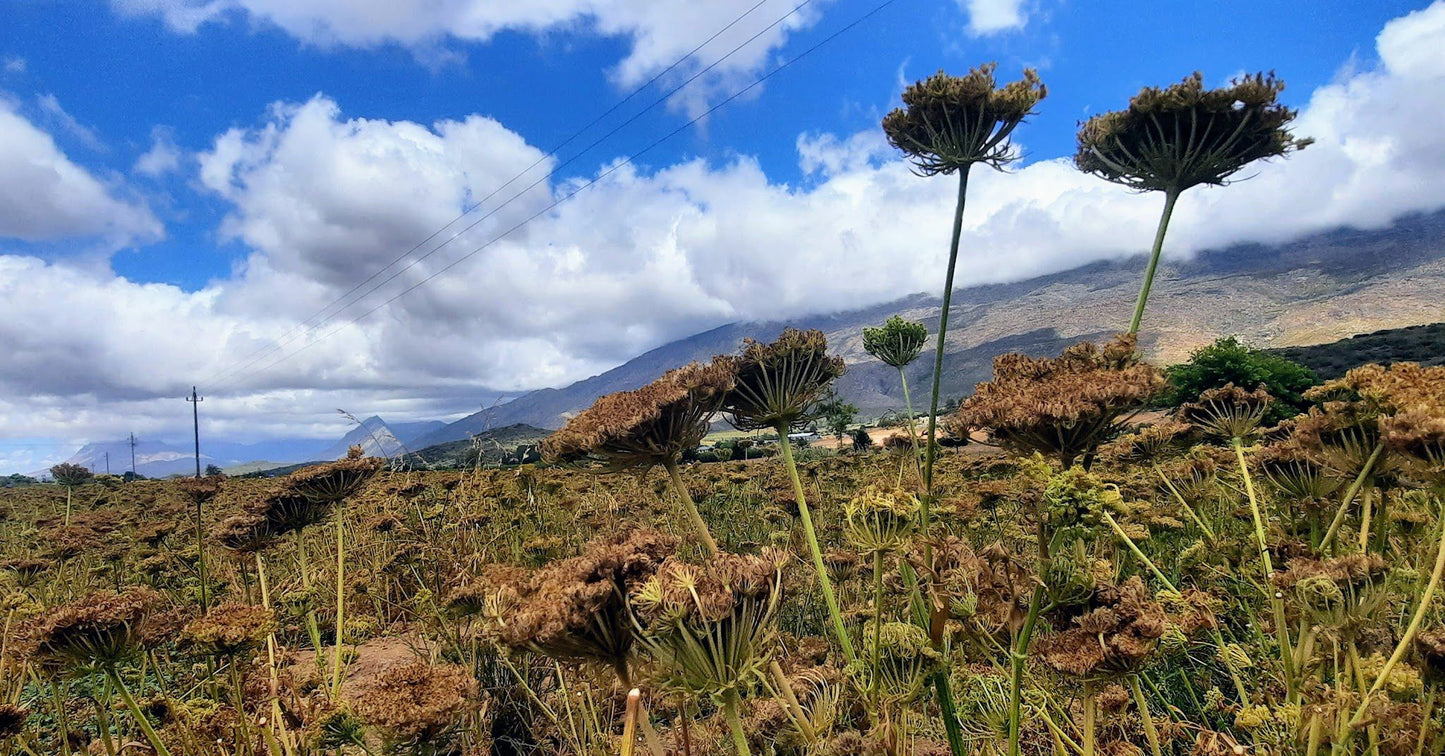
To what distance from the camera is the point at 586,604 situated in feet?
6.01

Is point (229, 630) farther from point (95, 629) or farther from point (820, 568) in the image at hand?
point (820, 568)

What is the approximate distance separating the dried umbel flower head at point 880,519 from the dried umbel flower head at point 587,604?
0.95 m

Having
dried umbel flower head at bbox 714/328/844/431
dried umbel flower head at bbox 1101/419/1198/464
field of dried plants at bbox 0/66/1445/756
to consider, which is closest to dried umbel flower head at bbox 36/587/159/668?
field of dried plants at bbox 0/66/1445/756

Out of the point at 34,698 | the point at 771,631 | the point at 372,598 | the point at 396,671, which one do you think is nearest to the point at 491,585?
the point at 396,671

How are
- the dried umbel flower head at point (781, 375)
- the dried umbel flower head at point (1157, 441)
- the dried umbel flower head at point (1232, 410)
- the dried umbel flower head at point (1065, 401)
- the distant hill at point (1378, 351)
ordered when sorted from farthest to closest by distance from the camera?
the distant hill at point (1378, 351) → the dried umbel flower head at point (1157, 441) → the dried umbel flower head at point (1232, 410) → the dried umbel flower head at point (781, 375) → the dried umbel flower head at point (1065, 401)

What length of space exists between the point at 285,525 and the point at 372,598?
4.02 meters

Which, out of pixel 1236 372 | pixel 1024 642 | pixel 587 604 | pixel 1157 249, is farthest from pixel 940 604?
pixel 1236 372

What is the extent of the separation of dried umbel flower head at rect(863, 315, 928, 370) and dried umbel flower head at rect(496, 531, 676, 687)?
15.8ft

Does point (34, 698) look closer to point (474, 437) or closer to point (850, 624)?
point (474, 437)

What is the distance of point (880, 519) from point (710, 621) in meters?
1.20

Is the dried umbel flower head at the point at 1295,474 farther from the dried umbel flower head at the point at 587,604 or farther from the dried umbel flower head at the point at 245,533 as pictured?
the dried umbel flower head at the point at 245,533

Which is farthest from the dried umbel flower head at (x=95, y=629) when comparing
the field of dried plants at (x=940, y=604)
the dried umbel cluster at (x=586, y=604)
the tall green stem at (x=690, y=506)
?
the tall green stem at (x=690, y=506)

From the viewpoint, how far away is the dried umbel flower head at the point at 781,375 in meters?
3.72

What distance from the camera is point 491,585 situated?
245 cm
